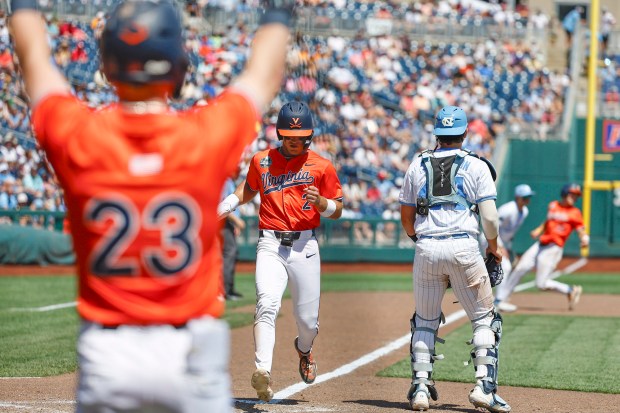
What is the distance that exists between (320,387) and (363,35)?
2358cm

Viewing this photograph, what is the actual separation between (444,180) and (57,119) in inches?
192

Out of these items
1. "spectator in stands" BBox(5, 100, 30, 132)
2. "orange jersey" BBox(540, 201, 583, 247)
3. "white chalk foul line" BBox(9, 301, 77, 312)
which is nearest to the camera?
"white chalk foul line" BBox(9, 301, 77, 312)

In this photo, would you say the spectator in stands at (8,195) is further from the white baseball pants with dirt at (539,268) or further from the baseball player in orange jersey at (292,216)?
the baseball player in orange jersey at (292,216)

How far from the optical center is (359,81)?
29.3 metres

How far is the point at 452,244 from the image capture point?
298 inches

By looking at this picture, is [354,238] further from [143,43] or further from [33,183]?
[143,43]

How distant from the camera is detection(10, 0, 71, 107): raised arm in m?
3.05

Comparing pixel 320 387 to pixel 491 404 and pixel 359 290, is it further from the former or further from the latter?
pixel 359 290

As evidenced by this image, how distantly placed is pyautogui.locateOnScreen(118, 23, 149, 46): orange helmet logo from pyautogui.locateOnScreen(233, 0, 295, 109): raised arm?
1.04 ft

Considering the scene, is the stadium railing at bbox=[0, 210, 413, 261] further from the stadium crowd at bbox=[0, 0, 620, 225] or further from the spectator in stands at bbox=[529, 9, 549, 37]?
the spectator in stands at bbox=[529, 9, 549, 37]

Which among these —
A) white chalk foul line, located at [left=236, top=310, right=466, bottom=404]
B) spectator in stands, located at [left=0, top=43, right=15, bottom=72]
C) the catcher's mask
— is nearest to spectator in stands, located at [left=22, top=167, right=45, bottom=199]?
spectator in stands, located at [left=0, top=43, right=15, bottom=72]

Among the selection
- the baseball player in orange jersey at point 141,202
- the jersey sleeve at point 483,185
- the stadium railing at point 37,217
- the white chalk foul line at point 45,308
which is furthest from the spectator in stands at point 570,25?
the baseball player in orange jersey at point 141,202

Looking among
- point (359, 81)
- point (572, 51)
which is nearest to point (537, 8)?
point (572, 51)

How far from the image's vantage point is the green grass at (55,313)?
1012cm
